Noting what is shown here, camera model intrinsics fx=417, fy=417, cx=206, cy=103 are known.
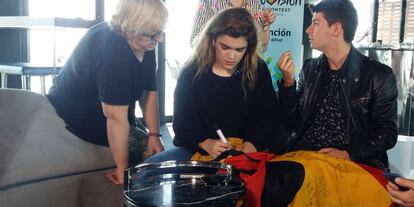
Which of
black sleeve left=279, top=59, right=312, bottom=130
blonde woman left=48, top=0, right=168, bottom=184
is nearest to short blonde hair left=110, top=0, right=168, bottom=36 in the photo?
blonde woman left=48, top=0, right=168, bottom=184

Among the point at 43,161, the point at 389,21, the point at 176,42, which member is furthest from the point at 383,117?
the point at 176,42

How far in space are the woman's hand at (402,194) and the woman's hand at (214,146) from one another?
0.58 metres

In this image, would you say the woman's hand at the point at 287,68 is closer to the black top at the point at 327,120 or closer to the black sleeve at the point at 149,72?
the black top at the point at 327,120

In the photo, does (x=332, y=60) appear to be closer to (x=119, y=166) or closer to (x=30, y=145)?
(x=119, y=166)

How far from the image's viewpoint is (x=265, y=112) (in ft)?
5.72

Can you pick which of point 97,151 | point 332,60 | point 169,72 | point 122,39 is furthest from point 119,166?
point 169,72

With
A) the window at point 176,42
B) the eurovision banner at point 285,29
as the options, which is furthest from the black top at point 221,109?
the window at point 176,42

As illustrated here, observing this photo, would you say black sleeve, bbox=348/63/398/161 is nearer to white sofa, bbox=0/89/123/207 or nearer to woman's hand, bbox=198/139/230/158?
woman's hand, bbox=198/139/230/158

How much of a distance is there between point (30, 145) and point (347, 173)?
110cm

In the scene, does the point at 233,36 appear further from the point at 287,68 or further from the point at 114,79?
the point at 114,79

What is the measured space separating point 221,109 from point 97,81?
1.67 feet

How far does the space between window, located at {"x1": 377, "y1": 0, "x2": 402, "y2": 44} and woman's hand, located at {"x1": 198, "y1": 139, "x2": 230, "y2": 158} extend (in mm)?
3436

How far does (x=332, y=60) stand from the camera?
171cm

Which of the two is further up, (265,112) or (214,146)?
(265,112)
